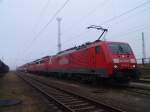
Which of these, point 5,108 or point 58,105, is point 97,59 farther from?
point 5,108

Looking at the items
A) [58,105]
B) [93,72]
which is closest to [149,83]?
[93,72]

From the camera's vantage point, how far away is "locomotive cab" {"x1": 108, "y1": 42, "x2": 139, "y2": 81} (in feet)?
51.7

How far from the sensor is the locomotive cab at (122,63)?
15750mm

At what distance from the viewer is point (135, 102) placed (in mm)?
10945

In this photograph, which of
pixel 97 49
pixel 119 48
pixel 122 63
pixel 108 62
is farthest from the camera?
pixel 97 49

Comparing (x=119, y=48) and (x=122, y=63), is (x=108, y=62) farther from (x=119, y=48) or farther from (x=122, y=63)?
(x=119, y=48)

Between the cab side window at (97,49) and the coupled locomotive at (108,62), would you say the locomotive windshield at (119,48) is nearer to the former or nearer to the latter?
the coupled locomotive at (108,62)

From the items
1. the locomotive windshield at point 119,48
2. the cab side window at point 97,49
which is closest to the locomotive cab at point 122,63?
the locomotive windshield at point 119,48

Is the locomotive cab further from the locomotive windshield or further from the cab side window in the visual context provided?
the cab side window

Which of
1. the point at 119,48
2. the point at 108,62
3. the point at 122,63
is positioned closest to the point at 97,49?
the point at 119,48

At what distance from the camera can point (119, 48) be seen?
17031 mm

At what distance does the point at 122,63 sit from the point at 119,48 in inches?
51.8

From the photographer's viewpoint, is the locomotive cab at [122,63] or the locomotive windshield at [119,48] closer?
the locomotive cab at [122,63]

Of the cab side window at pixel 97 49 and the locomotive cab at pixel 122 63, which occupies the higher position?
the cab side window at pixel 97 49
